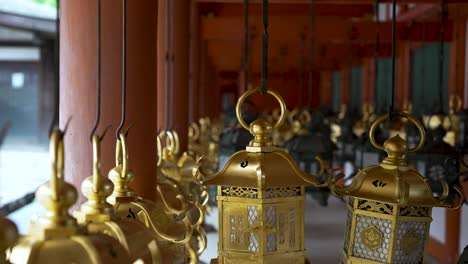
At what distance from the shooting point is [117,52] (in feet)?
6.25

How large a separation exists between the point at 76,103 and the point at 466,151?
1.05m

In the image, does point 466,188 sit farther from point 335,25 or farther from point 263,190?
point 263,190

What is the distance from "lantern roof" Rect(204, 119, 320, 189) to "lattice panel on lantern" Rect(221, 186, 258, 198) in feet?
0.12

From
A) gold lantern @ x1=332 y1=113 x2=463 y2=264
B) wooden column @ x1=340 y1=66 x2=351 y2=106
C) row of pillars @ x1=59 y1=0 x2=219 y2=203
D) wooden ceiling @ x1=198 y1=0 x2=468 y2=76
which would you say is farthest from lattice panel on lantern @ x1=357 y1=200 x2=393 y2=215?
wooden column @ x1=340 y1=66 x2=351 y2=106

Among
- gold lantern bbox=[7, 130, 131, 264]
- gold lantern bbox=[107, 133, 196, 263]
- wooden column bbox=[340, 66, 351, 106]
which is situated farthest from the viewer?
wooden column bbox=[340, 66, 351, 106]

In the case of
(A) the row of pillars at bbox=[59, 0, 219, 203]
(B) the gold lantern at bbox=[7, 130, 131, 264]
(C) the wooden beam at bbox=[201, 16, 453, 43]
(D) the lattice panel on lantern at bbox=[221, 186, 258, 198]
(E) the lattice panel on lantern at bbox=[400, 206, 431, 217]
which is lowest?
(E) the lattice panel on lantern at bbox=[400, 206, 431, 217]

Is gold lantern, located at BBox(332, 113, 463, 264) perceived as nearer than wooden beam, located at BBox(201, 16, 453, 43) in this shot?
Yes

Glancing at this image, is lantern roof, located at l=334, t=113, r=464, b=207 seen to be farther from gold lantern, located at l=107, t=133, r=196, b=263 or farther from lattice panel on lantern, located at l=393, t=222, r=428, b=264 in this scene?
gold lantern, located at l=107, t=133, r=196, b=263

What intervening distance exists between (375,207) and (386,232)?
0.17 feet

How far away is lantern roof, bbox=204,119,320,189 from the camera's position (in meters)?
1.25

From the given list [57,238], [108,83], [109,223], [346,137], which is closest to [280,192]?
[109,223]

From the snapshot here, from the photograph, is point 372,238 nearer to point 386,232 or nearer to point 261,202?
point 386,232

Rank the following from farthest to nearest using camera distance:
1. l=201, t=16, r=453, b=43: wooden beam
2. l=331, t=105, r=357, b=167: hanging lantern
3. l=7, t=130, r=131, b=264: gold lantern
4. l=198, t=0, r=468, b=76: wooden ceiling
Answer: l=201, t=16, r=453, b=43: wooden beam < l=198, t=0, r=468, b=76: wooden ceiling < l=331, t=105, r=357, b=167: hanging lantern < l=7, t=130, r=131, b=264: gold lantern

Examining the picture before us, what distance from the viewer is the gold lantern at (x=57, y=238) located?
693 mm
